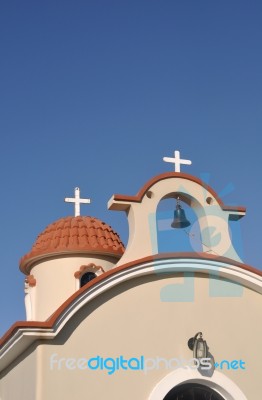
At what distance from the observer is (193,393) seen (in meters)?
11.6

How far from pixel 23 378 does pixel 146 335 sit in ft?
8.33

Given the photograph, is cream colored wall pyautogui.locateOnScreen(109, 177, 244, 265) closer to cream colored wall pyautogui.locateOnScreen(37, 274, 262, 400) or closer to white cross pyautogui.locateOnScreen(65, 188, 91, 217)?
cream colored wall pyautogui.locateOnScreen(37, 274, 262, 400)

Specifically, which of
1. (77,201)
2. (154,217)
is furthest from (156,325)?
(77,201)

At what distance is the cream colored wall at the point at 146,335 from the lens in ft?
35.5

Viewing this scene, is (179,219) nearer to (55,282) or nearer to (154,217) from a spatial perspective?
(154,217)

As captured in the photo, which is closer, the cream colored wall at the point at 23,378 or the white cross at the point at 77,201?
the cream colored wall at the point at 23,378

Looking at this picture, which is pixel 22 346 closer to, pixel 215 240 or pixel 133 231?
pixel 133 231

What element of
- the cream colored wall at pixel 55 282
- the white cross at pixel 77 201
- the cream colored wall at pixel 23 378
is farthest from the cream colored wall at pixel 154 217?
the white cross at pixel 77 201

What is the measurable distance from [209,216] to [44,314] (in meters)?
5.22

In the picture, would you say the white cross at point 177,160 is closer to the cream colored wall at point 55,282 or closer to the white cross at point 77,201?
the cream colored wall at point 55,282

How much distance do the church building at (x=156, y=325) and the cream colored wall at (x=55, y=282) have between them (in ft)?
7.39

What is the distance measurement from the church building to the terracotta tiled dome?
2.90 metres

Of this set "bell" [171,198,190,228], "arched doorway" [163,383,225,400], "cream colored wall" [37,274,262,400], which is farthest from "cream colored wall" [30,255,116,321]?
"arched doorway" [163,383,225,400]

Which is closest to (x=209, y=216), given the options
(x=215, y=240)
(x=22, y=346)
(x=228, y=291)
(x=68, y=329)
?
(x=215, y=240)
